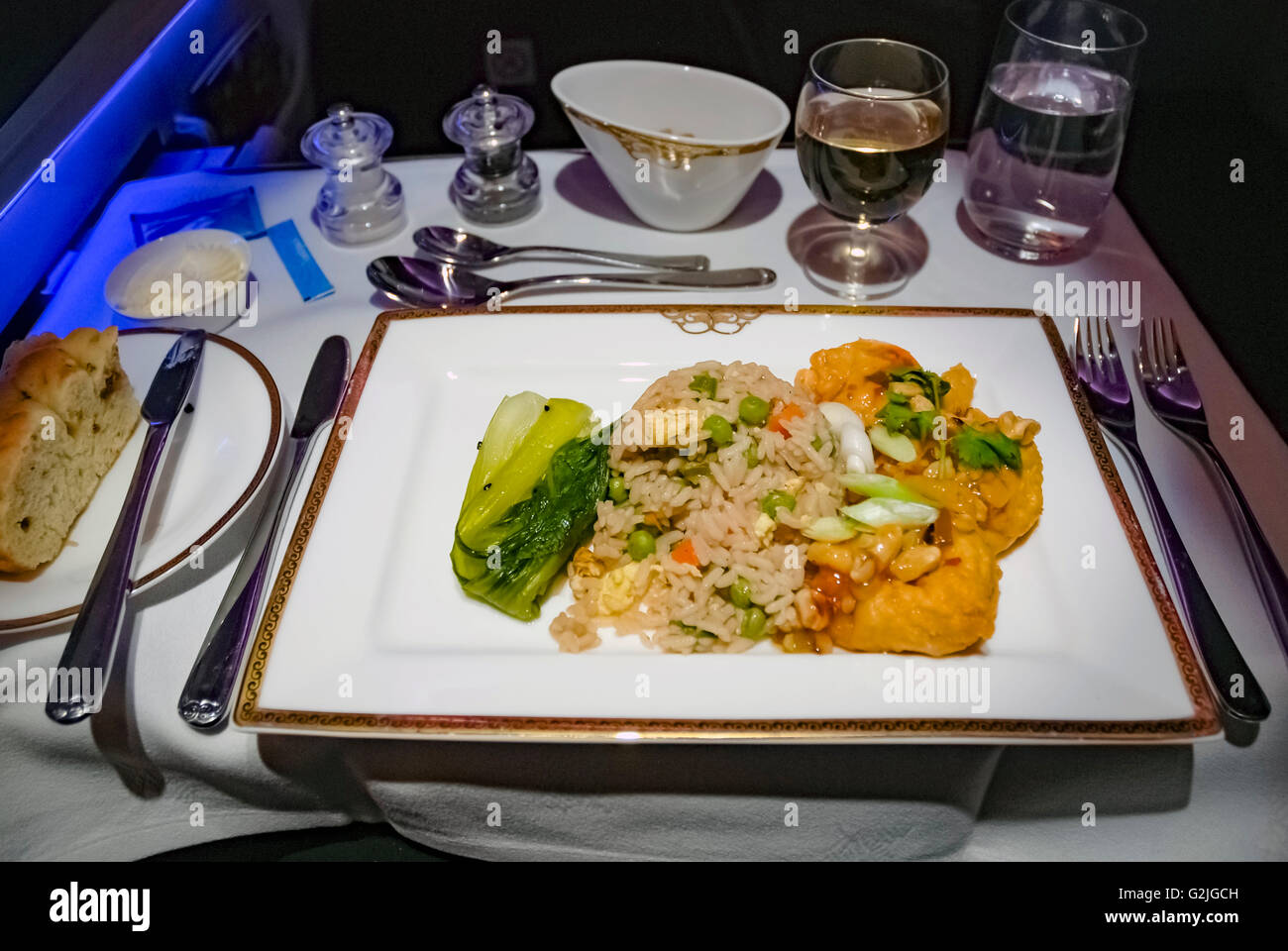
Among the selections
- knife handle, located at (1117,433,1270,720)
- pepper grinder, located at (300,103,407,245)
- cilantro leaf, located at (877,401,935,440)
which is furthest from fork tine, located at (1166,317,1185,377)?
pepper grinder, located at (300,103,407,245)

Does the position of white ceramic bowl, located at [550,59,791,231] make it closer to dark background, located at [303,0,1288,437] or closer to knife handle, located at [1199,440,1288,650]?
dark background, located at [303,0,1288,437]

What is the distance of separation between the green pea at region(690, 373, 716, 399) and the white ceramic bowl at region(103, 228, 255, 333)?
129 centimetres

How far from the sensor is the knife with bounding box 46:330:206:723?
1276 millimetres

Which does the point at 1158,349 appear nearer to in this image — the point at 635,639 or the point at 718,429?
the point at 718,429

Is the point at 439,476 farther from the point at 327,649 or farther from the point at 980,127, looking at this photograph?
the point at 980,127

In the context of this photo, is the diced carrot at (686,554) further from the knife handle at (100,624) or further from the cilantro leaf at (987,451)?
the knife handle at (100,624)

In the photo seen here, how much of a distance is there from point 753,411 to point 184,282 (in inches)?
63.3

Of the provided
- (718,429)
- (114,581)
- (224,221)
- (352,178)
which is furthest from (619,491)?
(224,221)

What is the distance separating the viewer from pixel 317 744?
1.34 metres

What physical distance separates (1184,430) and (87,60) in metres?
3.28

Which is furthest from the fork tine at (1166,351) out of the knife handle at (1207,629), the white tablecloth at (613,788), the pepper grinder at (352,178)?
Result: the pepper grinder at (352,178)

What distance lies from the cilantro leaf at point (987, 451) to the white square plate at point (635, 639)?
0.16m

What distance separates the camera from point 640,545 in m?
1.50

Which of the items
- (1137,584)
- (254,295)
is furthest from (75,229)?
(1137,584)
